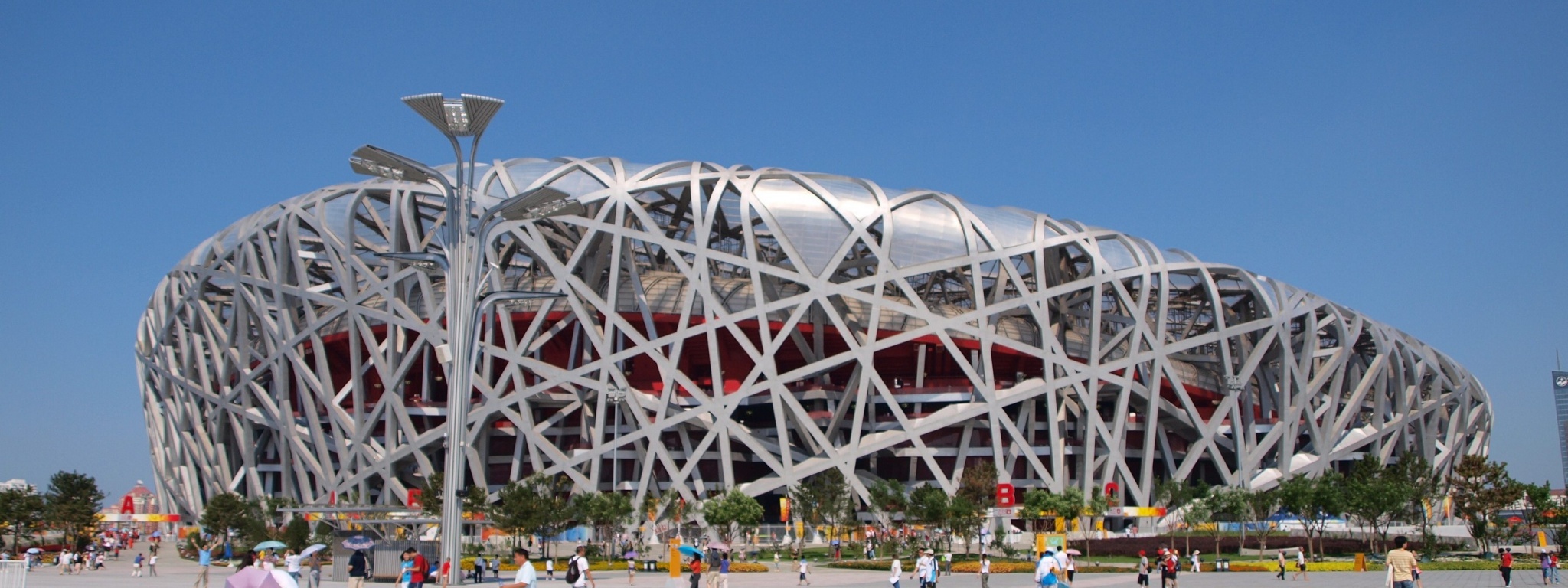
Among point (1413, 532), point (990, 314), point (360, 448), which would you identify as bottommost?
point (1413, 532)

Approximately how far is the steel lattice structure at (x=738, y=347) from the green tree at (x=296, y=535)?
1203cm

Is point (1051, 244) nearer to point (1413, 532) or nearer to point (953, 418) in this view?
point (953, 418)

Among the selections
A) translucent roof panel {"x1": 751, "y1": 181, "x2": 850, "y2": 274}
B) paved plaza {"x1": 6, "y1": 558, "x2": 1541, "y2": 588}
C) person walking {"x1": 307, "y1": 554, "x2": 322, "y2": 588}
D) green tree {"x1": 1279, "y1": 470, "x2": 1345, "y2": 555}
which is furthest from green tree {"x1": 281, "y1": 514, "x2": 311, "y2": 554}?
green tree {"x1": 1279, "y1": 470, "x2": 1345, "y2": 555}

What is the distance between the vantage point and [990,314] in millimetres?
56344

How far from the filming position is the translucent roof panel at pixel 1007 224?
5756 centimetres

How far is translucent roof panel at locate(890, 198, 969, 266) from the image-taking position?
56500 mm

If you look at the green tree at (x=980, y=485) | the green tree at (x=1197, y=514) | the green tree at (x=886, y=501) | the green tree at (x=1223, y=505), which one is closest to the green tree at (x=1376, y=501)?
the green tree at (x=1223, y=505)

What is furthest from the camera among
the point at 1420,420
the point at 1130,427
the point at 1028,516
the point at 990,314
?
the point at 1420,420

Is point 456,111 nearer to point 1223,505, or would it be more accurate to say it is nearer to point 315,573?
point 315,573

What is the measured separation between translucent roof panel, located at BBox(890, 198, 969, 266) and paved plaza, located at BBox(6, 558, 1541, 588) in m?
19.5

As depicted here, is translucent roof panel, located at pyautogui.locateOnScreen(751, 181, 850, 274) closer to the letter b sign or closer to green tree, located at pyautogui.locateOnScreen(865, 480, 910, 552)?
green tree, located at pyautogui.locateOnScreen(865, 480, 910, 552)

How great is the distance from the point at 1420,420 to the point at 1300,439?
6627 mm

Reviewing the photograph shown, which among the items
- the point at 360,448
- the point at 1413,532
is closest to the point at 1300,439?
the point at 1413,532

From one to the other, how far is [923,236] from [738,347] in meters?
11.7
